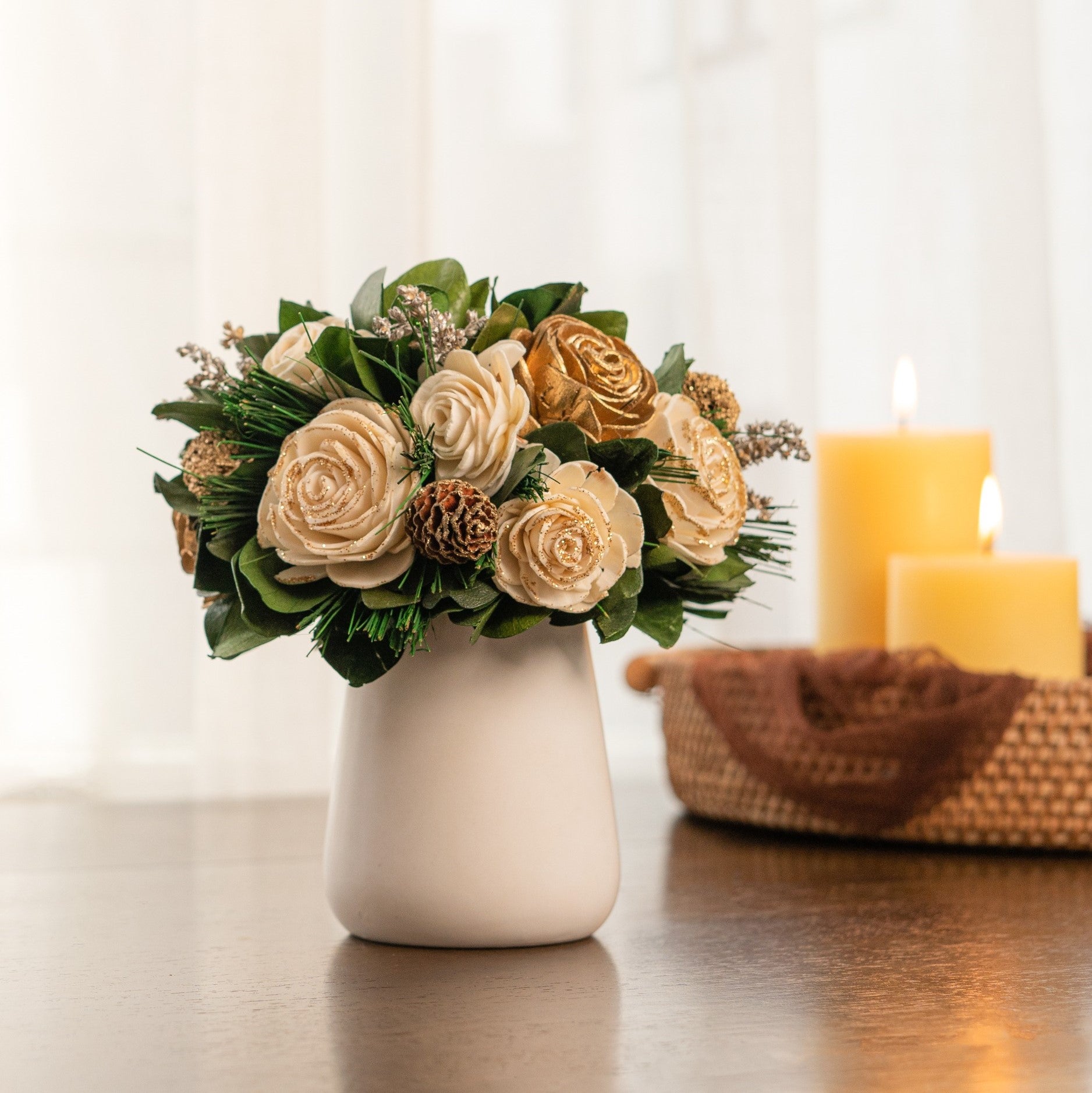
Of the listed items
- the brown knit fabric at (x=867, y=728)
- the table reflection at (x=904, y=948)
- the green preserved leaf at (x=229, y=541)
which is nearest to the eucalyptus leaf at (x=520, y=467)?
the green preserved leaf at (x=229, y=541)

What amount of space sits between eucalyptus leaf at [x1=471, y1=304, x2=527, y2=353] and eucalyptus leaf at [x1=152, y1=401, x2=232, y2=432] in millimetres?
106

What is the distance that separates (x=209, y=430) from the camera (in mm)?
528

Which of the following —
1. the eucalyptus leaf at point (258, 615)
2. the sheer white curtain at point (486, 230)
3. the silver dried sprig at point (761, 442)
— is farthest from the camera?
the sheer white curtain at point (486, 230)

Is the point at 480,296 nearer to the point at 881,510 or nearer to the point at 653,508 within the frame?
the point at 653,508

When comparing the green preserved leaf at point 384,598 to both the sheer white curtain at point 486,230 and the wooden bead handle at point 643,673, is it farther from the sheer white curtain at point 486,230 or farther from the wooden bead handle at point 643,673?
the sheer white curtain at point 486,230

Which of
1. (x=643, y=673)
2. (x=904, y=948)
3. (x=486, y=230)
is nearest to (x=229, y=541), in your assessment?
(x=904, y=948)

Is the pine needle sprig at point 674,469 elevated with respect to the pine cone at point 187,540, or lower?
elevated

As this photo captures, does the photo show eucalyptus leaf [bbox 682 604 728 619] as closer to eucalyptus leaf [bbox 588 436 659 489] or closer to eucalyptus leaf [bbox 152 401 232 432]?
eucalyptus leaf [bbox 588 436 659 489]

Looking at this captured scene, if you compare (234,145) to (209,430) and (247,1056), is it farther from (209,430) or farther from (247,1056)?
(247,1056)

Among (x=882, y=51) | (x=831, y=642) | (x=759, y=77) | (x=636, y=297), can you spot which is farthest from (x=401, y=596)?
(x=882, y=51)

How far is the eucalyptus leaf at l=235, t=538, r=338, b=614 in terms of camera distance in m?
0.49

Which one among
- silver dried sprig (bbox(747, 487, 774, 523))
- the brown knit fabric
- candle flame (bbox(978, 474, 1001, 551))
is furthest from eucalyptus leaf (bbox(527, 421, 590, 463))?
candle flame (bbox(978, 474, 1001, 551))

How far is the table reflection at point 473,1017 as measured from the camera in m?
0.40

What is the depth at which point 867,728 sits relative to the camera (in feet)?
2.48
